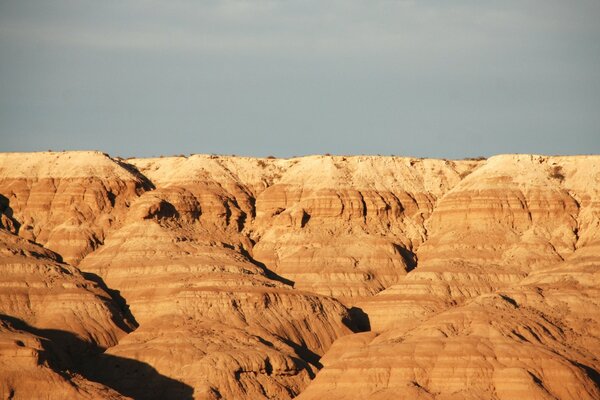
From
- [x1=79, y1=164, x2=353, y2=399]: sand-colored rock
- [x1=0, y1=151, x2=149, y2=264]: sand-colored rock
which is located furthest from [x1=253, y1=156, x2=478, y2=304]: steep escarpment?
[x1=0, y1=151, x2=149, y2=264]: sand-colored rock

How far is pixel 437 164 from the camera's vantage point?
177 meters

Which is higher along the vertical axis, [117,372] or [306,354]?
[306,354]

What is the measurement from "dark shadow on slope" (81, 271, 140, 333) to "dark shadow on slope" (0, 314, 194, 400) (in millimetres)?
6564

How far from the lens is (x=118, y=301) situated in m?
152

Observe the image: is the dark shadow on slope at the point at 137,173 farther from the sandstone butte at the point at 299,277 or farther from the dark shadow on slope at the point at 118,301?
the dark shadow on slope at the point at 118,301

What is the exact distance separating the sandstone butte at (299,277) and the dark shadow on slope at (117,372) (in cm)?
18

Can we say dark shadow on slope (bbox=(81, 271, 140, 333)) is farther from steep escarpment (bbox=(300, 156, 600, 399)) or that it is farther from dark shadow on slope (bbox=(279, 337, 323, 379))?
steep escarpment (bbox=(300, 156, 600, 399))

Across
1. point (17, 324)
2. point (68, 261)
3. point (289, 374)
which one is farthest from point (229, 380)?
point (68, 261)

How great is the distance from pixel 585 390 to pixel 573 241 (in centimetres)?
3681

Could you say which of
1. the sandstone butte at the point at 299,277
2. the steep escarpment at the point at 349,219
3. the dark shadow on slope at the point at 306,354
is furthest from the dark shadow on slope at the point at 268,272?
the dark shadow on slope at the point at 306,354

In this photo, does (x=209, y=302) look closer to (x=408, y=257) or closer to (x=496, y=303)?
(x=496, y=303)

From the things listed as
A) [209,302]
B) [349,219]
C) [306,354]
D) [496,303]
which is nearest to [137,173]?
[349,219]

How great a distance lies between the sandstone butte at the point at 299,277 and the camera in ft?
421

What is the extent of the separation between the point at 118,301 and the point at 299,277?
1606 centimetres
